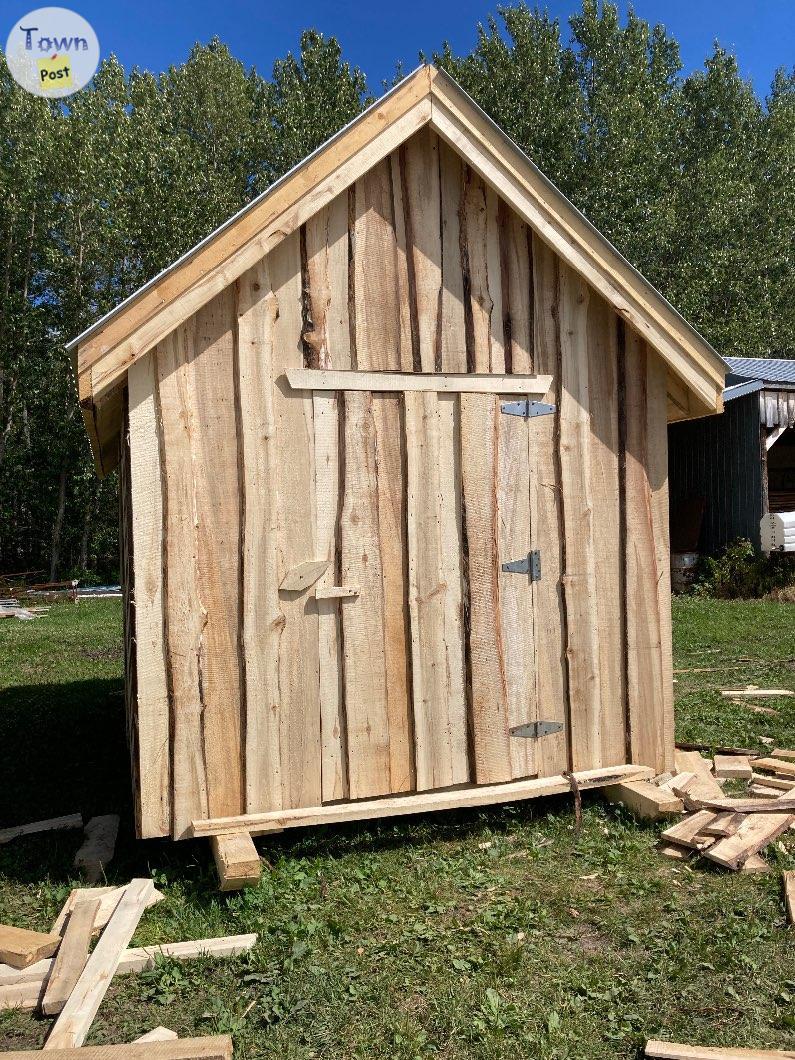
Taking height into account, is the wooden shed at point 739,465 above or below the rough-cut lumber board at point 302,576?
above

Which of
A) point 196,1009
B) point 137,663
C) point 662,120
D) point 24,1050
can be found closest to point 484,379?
point 137,663

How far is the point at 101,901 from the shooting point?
4438mm

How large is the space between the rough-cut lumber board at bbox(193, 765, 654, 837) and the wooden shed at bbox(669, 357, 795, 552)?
41.6ft

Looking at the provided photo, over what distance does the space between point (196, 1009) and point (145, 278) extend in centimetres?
2472

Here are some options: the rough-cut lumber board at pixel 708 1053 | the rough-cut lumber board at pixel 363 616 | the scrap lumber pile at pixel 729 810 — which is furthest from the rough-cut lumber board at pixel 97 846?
the scrap lumber pile at pixel 729 810

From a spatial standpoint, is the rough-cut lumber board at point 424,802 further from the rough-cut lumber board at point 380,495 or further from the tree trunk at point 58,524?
the tree trunk at point 58,524

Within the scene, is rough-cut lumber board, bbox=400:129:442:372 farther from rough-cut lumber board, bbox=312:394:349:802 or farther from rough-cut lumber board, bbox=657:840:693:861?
rough-cut lumber board, bbox=657:840:693:861

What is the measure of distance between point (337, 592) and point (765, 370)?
16.8 m

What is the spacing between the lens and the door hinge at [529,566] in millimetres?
5441

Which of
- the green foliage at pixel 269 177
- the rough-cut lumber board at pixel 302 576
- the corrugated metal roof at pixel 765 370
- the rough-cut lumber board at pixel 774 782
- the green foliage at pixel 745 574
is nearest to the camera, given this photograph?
the rough-cut lumber board at pixel 302 576

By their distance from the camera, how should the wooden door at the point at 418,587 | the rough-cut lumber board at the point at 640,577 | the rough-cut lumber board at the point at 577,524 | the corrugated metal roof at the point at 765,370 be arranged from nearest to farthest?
the wooden door at the point at 418,587
the rough-cut lumber board at the point at 577,524
the rough-cut lumber board at the point at 640,577
the corrugated metal roof at the point at 765,370

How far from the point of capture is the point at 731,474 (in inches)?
706

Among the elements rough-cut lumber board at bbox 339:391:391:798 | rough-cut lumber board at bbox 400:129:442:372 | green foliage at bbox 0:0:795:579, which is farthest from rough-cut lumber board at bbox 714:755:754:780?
green foliage at bbox 0:0:795:579

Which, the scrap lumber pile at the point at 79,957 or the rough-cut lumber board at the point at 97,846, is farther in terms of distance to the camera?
the rough-cut lumber board at the point at 97,846
